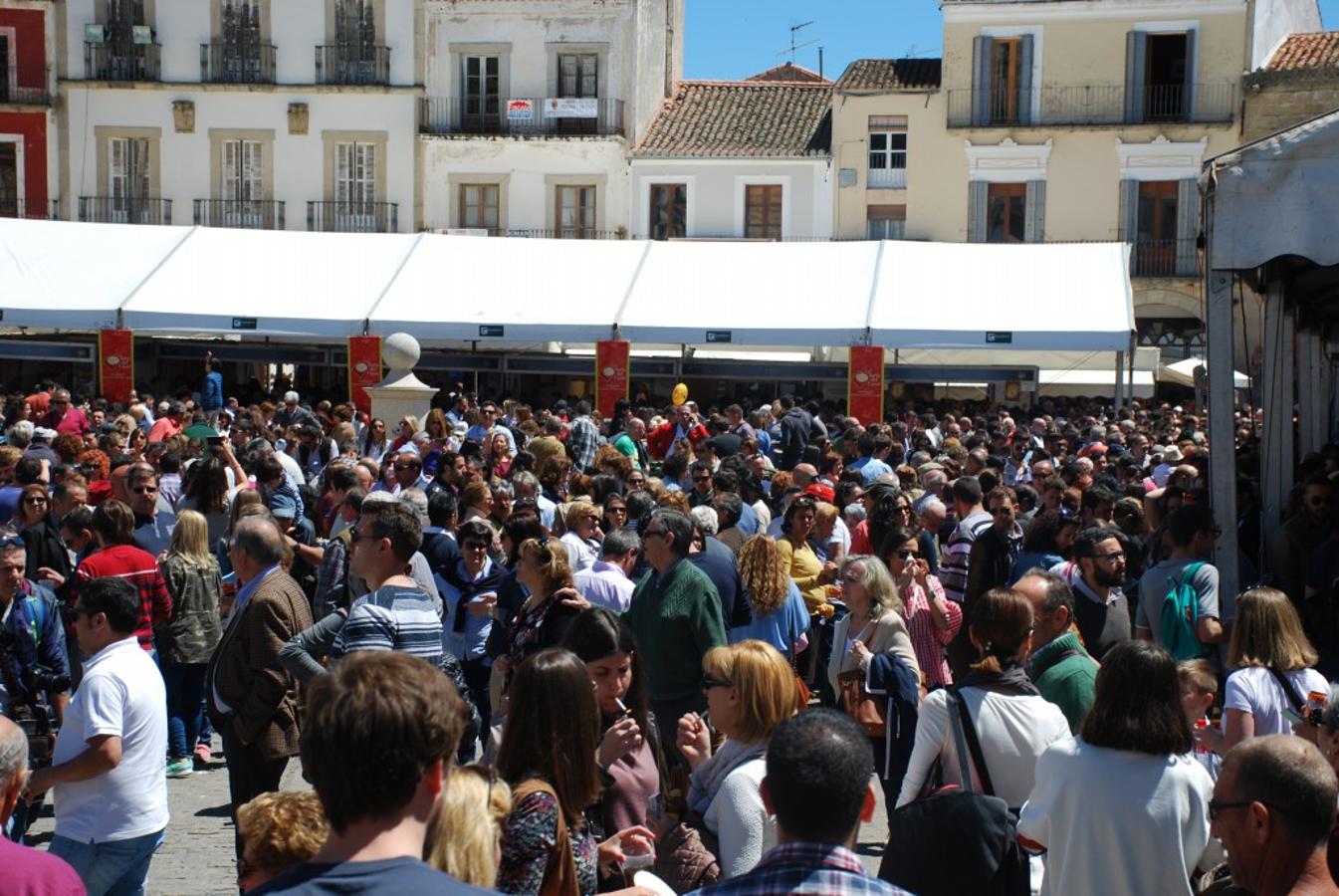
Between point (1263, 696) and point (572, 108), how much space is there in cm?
3184

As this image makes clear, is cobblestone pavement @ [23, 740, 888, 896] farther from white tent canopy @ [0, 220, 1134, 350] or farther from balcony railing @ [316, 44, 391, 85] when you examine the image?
balcony railing @ [316, 44, 391, 85]

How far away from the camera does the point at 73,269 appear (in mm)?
24281

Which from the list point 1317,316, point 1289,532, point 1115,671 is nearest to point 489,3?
point 1317,316

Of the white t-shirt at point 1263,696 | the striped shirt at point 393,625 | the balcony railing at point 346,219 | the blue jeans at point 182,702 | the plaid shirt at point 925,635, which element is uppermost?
the balcony railing at point 346,219

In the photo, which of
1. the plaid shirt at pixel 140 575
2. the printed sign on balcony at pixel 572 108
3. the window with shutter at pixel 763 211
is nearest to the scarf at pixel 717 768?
the plaid shirt at pixel 140 575

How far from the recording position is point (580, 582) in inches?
289

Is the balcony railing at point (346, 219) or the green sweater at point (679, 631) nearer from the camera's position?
the green sweater at point (679, 631)

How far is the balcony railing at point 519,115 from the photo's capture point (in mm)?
35656

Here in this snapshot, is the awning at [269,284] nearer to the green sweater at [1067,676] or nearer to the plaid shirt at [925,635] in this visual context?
the plaid shirt at [925,635]

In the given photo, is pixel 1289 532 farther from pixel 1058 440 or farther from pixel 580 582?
pixel 1058 440

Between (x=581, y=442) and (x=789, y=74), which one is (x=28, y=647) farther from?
(x=789, y=74)

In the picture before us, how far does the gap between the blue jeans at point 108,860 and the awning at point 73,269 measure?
19174 millimetres

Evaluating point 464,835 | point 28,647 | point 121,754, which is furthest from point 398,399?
point 464,835

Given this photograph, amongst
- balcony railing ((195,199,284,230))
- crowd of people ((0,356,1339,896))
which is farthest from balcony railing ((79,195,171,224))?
crowd of people ((0,356,1339,896))
